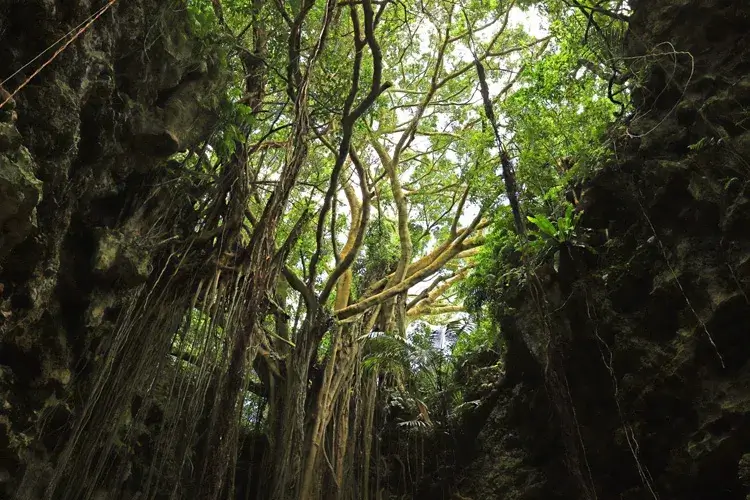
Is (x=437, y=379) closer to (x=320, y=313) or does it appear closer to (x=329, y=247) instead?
(x=320, y=313)

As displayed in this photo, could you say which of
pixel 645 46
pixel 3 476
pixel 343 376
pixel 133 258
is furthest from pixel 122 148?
pixel 645 46

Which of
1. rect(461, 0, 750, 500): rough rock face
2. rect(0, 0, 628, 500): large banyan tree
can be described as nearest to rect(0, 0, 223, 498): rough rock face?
rect(0, 0, 628, 500): large banyan tree

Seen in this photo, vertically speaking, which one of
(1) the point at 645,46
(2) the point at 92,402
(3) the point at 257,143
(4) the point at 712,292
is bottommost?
(2) the point at 92,402

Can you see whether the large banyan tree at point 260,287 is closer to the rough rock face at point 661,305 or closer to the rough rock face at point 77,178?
the rough rock face at point 77,178

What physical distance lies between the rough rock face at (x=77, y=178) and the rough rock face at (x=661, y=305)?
2.66m

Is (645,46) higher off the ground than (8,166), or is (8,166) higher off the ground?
(645,46)

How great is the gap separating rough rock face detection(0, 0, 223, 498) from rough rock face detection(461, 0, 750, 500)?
2657 mm

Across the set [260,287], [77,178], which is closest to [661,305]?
[260,287]

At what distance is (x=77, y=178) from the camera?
2.76 m

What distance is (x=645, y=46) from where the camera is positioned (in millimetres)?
3422

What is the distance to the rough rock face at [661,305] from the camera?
258 centimetres

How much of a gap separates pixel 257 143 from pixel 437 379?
2646mm

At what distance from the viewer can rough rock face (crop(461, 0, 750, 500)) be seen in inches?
102

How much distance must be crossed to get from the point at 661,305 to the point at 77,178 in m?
3.40
